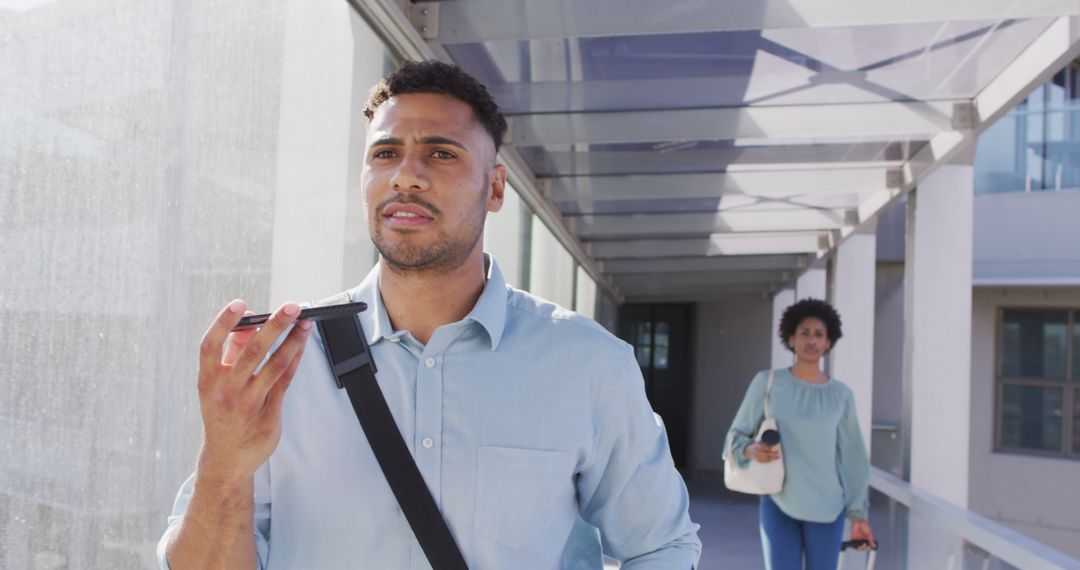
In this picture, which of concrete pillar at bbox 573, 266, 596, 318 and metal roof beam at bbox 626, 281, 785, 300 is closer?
concrete pillar at bbox 573, 266, 596, 318

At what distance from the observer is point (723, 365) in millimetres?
22891

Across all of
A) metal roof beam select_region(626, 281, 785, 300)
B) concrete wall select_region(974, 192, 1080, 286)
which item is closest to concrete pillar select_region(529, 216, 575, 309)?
metal roof beam select_region(626, 281, 785, 300)

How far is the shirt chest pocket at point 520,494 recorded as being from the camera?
4.93 feet

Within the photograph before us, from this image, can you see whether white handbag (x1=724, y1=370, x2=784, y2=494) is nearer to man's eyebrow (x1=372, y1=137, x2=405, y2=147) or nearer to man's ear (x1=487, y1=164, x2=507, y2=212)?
man's ear (x1=487, y1=164, x2=507, y2=212)

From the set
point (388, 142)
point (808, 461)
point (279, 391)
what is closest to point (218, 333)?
point (279, 391)

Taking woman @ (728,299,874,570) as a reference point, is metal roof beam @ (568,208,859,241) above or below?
above

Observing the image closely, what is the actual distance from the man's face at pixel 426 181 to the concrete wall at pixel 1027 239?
18.2 m

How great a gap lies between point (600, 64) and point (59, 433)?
375 cm

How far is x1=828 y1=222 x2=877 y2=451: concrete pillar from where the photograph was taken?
36.0 ft

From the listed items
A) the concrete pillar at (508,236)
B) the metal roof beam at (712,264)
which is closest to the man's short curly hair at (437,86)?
the concrete pillar at (508,236)

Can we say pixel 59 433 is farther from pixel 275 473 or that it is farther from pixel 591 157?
pixel 591 157

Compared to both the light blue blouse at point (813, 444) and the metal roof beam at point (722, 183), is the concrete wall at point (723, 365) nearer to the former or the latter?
the metal roof beam at point (722, 183)

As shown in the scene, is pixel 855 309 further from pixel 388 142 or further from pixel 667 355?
pixel 667 355

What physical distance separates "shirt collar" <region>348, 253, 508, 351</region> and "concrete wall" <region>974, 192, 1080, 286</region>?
1821 cm
